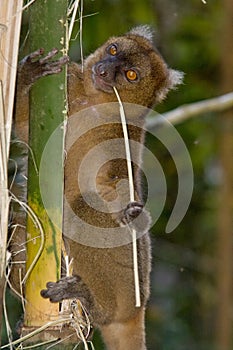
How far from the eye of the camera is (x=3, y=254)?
2297 millimetres

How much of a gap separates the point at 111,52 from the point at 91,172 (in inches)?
30.2

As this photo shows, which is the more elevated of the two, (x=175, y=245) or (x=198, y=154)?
(x=198, y=154)

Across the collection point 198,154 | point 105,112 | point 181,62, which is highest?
point 181,62

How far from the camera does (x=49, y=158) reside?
2627 millimetres

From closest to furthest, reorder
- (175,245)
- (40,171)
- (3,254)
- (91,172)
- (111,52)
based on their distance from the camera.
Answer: (3,254), (40,171), (91,172), (111,52), (175,245)

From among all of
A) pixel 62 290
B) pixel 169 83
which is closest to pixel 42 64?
pixel 62 290

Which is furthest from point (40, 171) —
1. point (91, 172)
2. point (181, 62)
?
point (181, 62)

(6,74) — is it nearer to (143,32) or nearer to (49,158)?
(49,158)

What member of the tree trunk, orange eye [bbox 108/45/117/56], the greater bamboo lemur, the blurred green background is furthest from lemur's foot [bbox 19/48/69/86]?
the blurred green background

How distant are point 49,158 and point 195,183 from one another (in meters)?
4.63

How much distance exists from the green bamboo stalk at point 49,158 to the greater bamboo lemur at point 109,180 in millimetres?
57

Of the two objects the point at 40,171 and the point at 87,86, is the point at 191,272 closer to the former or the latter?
the point at 87,86

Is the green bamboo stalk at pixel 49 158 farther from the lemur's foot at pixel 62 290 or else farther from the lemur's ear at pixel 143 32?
the lemur's ear at pixel 143 32

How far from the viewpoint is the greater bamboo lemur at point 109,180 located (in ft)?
11.3
